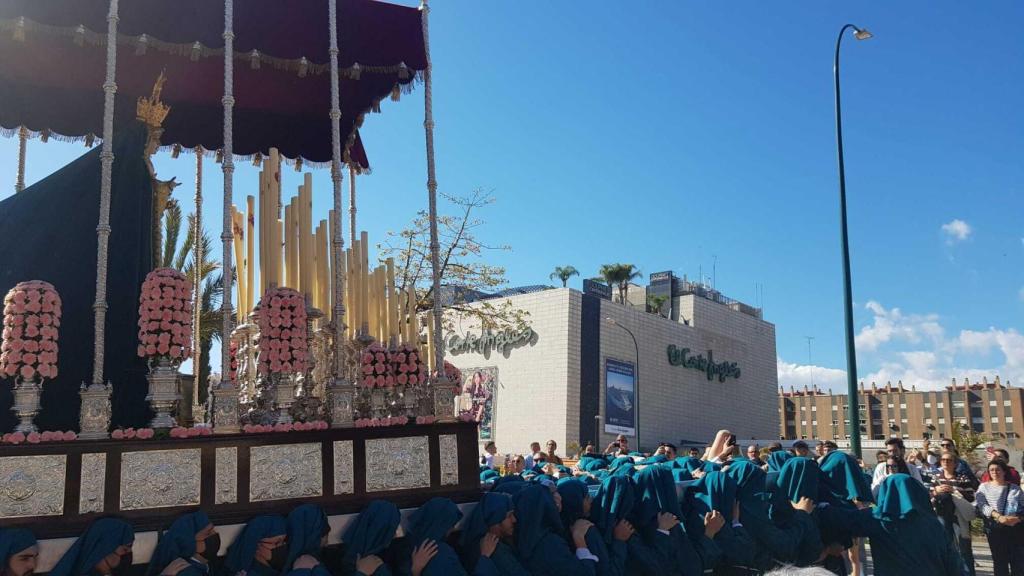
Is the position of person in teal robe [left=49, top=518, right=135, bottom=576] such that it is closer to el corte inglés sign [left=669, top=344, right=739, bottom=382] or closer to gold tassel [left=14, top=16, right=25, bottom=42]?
gold tassel [left=14, top=16, right=25, bottom=42]

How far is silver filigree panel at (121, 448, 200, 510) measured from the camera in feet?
18.9

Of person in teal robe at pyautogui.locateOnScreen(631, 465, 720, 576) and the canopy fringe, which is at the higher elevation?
the canopy fringe

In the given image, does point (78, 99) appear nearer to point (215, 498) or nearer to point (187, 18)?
point (187, 18)

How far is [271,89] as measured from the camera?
9.74 meters

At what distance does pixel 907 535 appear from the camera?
6.41 meters

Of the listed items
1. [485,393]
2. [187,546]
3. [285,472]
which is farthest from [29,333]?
[485,393]

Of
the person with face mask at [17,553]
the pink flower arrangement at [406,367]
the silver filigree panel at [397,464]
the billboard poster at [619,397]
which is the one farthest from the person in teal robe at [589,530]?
the billboard poster at [619,397]

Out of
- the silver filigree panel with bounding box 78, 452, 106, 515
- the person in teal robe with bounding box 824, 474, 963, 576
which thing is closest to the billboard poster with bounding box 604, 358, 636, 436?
the person in teal robe with bounding box 824, 474, 963, 576

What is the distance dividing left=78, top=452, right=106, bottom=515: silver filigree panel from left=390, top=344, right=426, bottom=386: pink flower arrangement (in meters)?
2.61

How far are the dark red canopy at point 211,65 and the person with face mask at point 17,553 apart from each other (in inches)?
165

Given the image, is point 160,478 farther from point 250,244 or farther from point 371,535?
point 250,244

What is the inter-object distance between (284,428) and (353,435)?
0.53m

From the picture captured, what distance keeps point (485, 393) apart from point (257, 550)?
40388 millimetres

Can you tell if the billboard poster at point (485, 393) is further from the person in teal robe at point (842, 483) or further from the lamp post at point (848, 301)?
the person in teal robe at point (842, 483)
